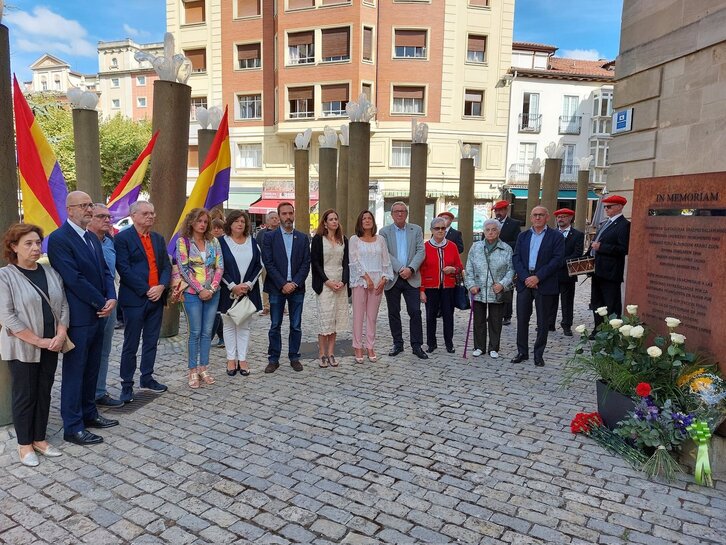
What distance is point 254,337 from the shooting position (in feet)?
25.9

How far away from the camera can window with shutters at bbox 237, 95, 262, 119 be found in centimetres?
3098

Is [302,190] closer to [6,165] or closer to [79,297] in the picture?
[6,165]

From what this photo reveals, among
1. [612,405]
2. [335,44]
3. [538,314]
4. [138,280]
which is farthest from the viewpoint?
[335,44]

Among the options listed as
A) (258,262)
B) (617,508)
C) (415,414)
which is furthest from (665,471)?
(258,262)

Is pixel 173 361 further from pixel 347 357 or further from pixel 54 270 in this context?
pixel 54 270

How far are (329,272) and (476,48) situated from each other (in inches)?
1084

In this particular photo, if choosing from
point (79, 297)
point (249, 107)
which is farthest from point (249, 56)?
point (79, 297)

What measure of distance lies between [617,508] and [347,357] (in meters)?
4.05

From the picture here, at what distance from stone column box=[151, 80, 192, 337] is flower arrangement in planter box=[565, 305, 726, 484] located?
18.9 feet

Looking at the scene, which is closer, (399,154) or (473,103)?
(399,154)

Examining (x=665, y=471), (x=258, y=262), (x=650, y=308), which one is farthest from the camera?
(x=258, y=262)

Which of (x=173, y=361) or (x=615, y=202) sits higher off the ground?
(x=615, y=202)

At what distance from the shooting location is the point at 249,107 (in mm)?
31266

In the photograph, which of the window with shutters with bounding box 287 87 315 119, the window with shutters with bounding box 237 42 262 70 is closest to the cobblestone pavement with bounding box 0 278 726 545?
the window with shutters with bounding box 287 87 315 119
